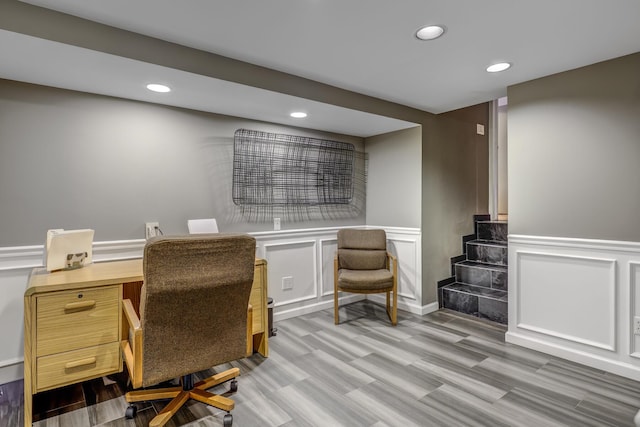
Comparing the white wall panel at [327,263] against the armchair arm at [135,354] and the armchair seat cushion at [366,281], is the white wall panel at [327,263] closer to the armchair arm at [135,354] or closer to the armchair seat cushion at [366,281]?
the armchair seat cushion at [366,281]

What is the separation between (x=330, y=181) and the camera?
3.85 meters

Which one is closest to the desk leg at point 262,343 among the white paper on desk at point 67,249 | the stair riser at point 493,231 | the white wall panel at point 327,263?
the white wall panel at point 327,263

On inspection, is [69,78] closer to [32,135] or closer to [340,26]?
[32,135]

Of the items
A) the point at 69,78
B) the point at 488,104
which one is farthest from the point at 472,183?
the point at 69,78

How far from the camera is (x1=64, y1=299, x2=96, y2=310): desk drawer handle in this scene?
1818 millimetres

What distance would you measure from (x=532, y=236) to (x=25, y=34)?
3511 mm

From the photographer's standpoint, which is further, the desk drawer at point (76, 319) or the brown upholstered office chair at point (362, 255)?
the brown upholstered office chair at point (362, 255)

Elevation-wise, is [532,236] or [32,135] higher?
[32,135]

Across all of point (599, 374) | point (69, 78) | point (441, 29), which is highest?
point (441, 29)

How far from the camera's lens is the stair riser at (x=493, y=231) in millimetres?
3945

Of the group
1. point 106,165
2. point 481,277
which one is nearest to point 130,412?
point 106,165

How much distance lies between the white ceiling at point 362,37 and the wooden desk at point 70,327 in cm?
125

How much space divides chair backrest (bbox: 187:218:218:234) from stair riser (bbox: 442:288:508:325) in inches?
101

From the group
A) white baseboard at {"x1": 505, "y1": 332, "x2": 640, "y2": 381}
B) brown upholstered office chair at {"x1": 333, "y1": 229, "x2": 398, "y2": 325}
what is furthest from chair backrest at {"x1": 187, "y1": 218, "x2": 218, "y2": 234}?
white baseboard at {"x1": 505, "y1": 332, "x2": 640, "y2": 381}
